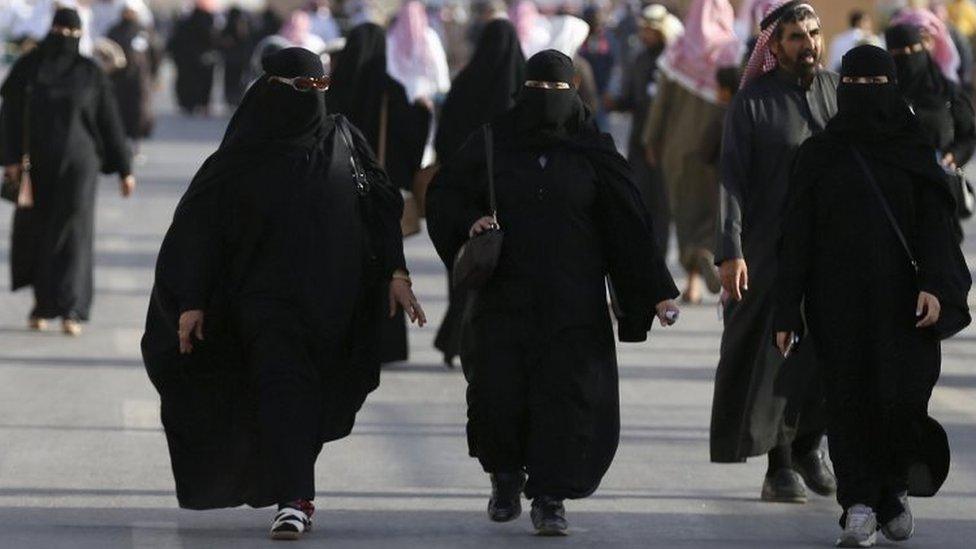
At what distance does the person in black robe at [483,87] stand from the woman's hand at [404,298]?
14.6 feet

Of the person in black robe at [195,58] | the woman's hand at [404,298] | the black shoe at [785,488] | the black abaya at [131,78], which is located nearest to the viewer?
the woman's hand at [404,298]

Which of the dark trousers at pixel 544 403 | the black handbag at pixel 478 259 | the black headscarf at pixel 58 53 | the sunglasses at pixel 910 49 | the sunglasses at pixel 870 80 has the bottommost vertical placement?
the black headscarf at pixel 58 53

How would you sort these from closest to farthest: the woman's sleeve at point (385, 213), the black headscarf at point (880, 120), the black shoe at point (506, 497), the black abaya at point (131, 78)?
1. the black headscarf at point (880, 120)
2. the woman's sleeve at point (385, 213)
3. the black shoe at point (506, 497)
4. the black abaya at point (131, 78)

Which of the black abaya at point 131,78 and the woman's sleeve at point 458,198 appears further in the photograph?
the black abaya at point 131,78

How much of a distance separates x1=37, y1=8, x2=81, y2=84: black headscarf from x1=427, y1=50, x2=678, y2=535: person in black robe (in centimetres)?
615

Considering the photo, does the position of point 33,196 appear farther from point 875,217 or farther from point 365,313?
point 875,217

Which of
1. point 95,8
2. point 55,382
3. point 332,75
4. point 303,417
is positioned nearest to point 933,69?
point 332,75

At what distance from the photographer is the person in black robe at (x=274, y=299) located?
8.26 m

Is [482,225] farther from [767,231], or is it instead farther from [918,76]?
[918,76]

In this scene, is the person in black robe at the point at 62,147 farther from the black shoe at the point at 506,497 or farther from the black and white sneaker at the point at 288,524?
the black and white sneaker at the point at 288,524

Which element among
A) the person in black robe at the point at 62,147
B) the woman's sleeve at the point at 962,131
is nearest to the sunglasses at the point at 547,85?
the woman's sleeve at the point at 962,131

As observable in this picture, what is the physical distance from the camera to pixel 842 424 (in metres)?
8.20

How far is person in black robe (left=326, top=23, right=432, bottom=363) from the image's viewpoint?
12953mm

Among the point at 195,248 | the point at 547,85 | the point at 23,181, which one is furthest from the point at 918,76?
the point at 195,248
